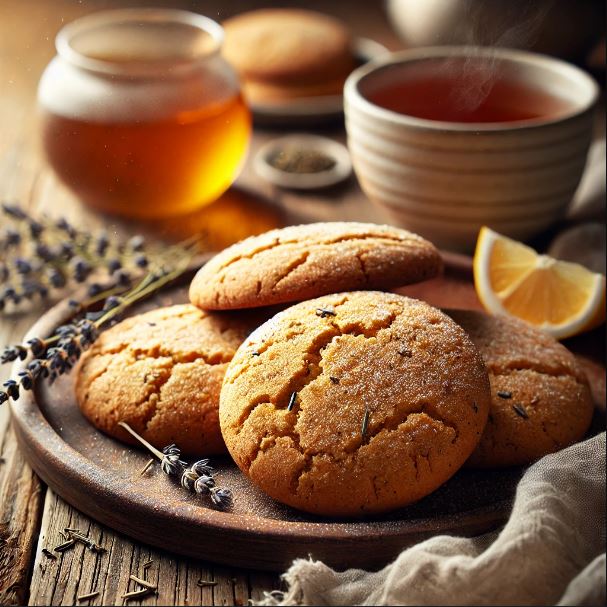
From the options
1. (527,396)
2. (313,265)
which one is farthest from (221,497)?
(527,396)

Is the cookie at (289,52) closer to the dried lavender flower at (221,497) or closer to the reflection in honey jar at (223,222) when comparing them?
the reflection in honey jar at (223,222)

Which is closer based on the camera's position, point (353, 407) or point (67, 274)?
point (353, 407)

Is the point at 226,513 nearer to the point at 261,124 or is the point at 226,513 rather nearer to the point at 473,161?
the point at 473,161

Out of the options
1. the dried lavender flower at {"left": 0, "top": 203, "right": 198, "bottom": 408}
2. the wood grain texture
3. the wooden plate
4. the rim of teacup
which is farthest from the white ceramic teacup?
the wood grain texture

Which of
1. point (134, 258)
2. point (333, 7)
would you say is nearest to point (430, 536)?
point (134, 258)

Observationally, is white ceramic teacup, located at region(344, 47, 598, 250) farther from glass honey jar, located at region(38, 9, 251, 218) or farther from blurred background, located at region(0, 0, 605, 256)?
glass honey jar, located at region(38, 9, 251, 218)

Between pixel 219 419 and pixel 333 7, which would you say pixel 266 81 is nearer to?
pixel 333 7
